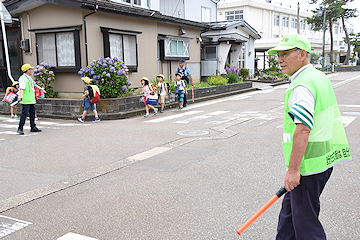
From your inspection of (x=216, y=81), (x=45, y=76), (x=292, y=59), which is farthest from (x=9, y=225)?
(x=216, y=81)

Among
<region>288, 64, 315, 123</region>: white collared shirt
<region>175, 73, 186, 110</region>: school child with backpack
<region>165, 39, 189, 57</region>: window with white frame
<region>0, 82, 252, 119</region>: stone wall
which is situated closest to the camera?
<region>288, 64, 315, 123</region>: white collared shirt

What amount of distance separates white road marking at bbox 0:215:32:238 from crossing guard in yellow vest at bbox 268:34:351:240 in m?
3.08

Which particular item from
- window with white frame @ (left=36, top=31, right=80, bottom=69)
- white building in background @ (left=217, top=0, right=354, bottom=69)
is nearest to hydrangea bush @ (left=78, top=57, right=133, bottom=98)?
window with white frame @ (left=36, top=31, right=80, bottom=69)

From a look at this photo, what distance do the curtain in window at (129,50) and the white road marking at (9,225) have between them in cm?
1264

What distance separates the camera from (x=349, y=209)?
14.7 feet

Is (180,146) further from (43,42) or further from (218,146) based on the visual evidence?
(43,42)

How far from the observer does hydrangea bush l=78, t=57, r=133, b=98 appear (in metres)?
13.4

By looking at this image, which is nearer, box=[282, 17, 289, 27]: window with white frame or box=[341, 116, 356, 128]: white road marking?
box=[341, 116, 356, 128]: white road marking

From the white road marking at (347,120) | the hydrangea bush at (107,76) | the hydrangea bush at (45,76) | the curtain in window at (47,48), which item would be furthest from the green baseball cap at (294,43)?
the curtain in window at (47,48)

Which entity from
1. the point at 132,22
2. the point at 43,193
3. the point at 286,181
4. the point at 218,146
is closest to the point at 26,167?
the point at 43,193

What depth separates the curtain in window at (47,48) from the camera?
15289 millimetres

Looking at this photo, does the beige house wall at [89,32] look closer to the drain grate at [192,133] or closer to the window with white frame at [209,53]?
the drain grate at [192,133]

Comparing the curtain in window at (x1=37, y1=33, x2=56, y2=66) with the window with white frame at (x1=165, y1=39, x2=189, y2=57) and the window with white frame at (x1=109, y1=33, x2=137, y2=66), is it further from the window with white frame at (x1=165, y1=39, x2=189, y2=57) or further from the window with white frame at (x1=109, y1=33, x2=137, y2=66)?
the window with white frame at (x1=165, y1=39, x2=189, y2=57)

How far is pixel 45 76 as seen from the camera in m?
14.8
